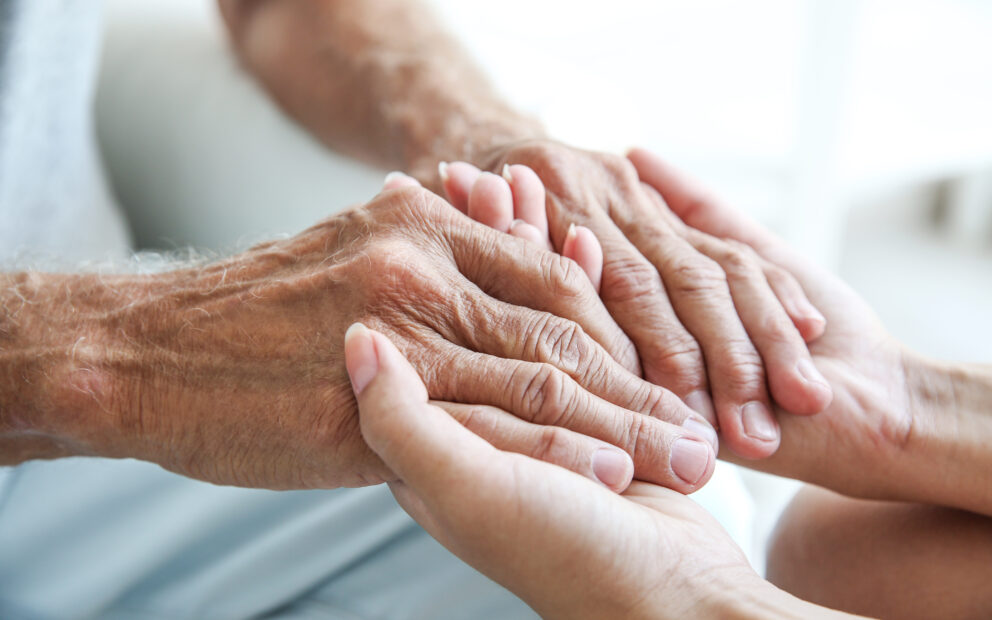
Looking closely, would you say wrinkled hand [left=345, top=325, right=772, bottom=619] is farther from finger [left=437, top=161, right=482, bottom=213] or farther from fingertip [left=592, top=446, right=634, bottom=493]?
finger [left=437, top=161, right=482, bottom=213]

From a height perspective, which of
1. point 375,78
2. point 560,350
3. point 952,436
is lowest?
point 952,436

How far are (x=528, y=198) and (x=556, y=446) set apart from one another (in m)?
0.34

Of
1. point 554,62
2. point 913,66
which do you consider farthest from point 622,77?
point 554,62

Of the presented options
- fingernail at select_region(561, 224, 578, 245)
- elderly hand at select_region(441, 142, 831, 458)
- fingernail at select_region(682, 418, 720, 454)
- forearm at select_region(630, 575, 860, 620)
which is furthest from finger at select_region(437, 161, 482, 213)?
forearm at select_region(630, 575, 860, 620)

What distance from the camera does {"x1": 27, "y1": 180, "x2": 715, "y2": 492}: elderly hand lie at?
0.63m

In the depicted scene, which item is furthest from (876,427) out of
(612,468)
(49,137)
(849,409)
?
(49,137)

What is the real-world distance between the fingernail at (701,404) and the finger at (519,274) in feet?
0.36

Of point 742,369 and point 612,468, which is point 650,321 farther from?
point 612,468

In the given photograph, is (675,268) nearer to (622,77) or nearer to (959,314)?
(622,77)

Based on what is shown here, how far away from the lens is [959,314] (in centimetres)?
A: 233

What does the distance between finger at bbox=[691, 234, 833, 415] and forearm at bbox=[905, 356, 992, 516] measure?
0.34 ft

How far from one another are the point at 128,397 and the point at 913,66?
2113 millimetres

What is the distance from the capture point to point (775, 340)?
2.57 ft

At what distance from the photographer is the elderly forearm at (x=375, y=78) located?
3.57ft
